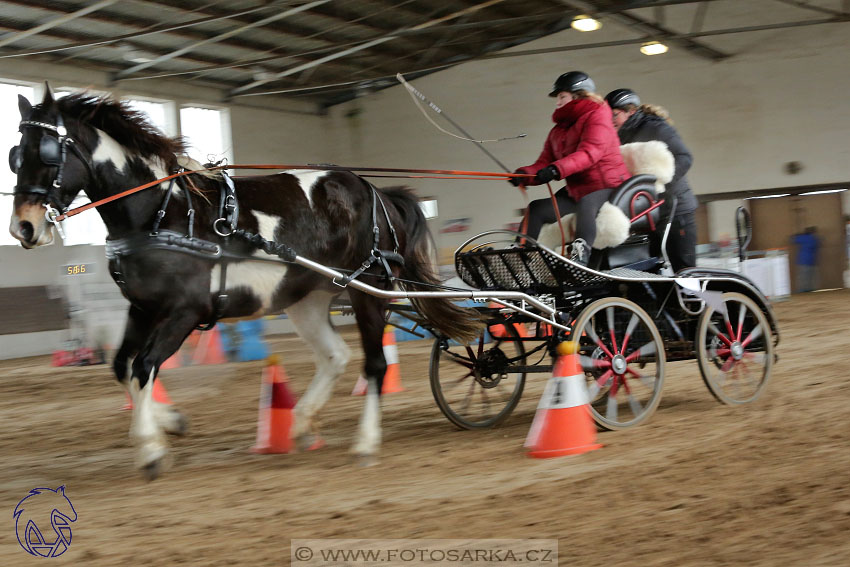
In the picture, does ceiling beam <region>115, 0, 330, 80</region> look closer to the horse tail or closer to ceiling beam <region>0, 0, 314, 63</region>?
ceiling beam <region>0, 0, 314, 63</region>

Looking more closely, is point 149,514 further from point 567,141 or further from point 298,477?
point 567,141

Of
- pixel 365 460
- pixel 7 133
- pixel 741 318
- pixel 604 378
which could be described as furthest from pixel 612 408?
pixel 7 133

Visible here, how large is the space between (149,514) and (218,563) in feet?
2.59

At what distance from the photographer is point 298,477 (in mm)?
3963

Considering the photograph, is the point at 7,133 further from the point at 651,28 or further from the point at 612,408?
the point at 651,28

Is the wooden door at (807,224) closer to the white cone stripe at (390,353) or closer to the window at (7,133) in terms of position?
the white cone stripe at (390,353)

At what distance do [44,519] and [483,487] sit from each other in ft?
5.97

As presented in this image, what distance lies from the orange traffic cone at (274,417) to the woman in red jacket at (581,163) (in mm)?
1681

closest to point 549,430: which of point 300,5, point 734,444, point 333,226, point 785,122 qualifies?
point 734,444

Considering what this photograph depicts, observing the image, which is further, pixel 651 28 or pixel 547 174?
pixel 651 28

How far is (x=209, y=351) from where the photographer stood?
33.2ft

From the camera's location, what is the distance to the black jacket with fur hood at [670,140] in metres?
5.07

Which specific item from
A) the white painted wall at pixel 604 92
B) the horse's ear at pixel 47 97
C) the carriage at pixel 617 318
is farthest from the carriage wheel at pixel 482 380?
the white painted wall at pixel 604 92

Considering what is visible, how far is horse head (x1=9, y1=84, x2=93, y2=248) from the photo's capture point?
12.3 ft
